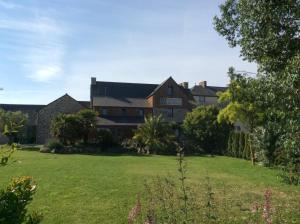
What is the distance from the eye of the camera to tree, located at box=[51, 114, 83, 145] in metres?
40.2

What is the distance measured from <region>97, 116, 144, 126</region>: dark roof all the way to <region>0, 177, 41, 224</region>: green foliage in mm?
46723

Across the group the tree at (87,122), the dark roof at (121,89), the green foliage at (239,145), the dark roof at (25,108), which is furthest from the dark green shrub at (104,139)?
the dark roof at (25,108)

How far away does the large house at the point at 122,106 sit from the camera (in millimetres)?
53847

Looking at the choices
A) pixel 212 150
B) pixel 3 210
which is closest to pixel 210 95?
pixel 212 150

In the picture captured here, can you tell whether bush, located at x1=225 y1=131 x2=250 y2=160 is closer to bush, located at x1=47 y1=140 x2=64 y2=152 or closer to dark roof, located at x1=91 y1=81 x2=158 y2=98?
bush, located at x1=47 y1=140 x2=64 y2=152

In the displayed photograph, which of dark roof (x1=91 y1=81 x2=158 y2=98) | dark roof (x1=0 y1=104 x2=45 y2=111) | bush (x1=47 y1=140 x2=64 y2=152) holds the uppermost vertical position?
dark roof (x1=91 y1=81 x2=158 y2=98)

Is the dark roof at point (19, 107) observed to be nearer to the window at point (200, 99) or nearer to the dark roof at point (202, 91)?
the window at point (200, 99)

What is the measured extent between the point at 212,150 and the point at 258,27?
3170 centimetres

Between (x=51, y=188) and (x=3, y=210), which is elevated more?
(x=3, y=210)

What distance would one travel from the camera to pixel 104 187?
15508 millimetres

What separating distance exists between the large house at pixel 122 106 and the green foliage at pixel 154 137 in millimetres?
11160

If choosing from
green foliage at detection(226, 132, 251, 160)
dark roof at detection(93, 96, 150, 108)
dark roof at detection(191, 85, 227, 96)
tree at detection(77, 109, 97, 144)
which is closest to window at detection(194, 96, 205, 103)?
dark roof at detection(191, 85, 227, 96)

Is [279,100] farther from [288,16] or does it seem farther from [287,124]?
[288,16]

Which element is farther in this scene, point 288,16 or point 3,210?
point 288,16
